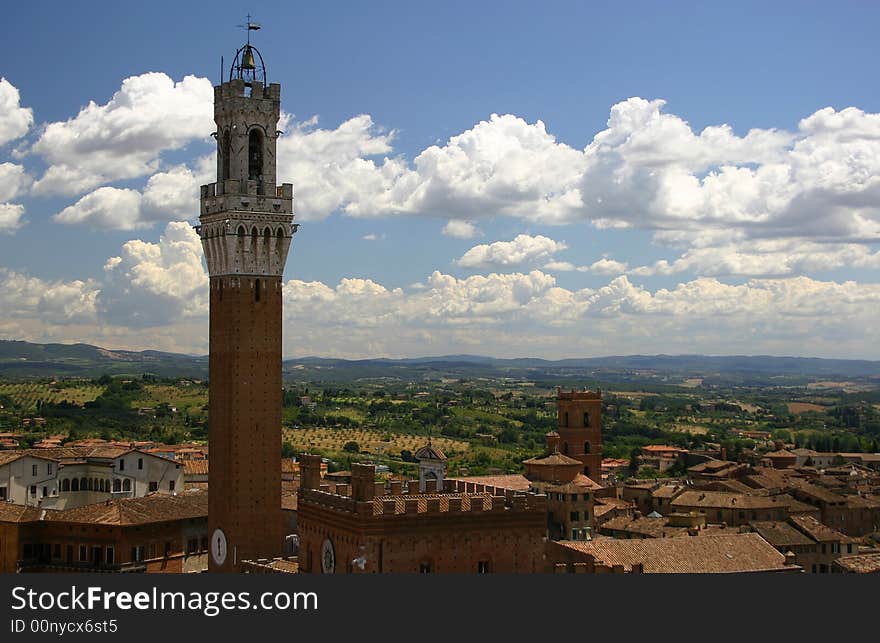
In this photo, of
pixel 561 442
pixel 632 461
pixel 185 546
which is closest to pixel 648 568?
pixel 185 546

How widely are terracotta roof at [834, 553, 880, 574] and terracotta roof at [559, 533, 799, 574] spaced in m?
8.32

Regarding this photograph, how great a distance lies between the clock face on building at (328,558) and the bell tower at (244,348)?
860 centimetres

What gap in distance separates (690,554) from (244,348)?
2350 centimetres

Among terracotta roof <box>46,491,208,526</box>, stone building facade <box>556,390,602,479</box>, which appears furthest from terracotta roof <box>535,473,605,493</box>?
terracotta roof <box>46,491,208,526</box>

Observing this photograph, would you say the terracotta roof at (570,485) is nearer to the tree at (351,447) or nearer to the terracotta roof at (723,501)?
the terracotta roof at (723,501)

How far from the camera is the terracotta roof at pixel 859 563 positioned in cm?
6764

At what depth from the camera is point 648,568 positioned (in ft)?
190

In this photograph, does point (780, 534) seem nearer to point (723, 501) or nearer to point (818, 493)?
point (723, 501)

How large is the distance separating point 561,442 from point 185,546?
1889 inches

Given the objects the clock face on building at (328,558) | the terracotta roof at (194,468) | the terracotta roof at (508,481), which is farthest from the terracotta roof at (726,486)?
the clock face on building at (328,558)

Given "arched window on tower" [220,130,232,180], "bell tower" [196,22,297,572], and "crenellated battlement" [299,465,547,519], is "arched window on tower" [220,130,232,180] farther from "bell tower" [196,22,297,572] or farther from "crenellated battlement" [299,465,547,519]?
"crenellated battlement" [299,465,547,519]

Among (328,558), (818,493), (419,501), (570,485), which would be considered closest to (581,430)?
(818,493)

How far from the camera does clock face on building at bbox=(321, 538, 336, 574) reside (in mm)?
43938

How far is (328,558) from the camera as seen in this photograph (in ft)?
146
